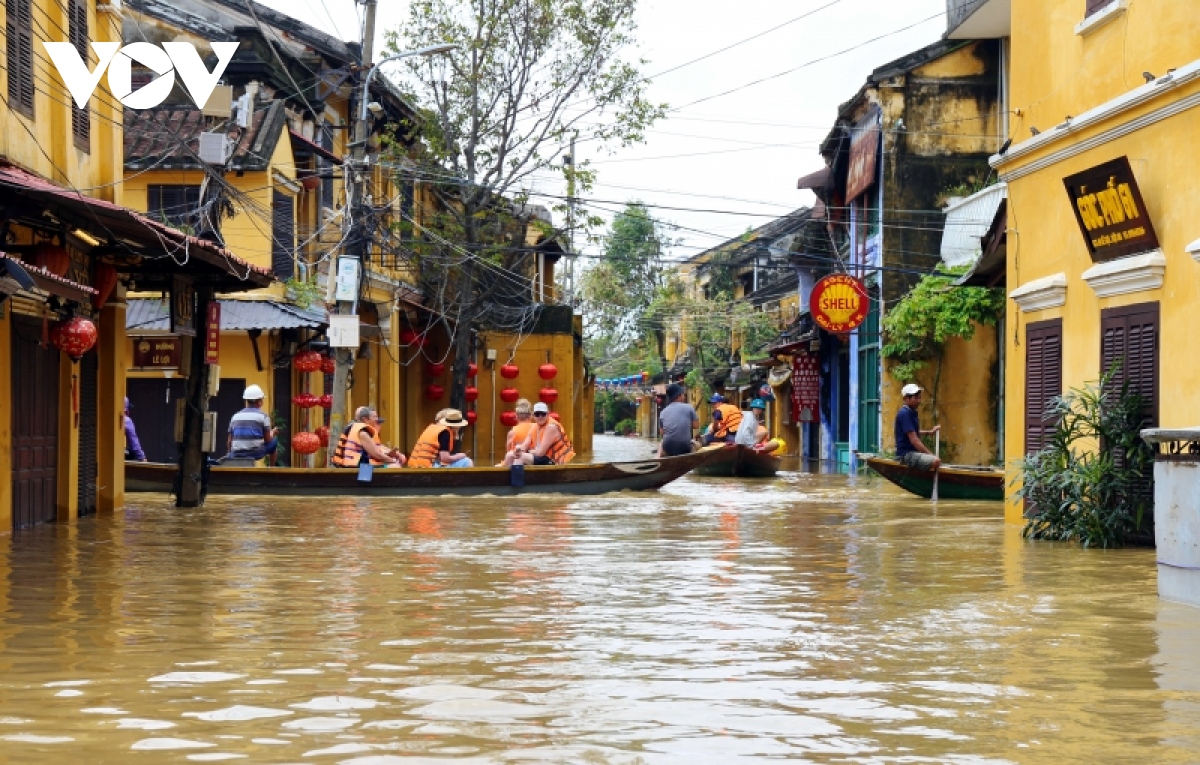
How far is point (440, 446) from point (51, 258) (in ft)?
32.2

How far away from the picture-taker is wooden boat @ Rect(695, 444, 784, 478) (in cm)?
3000

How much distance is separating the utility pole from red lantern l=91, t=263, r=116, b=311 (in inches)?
254

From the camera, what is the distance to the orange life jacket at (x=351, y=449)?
890 inches

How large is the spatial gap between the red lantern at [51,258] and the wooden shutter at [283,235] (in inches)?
502

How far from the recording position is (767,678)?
24.8ft

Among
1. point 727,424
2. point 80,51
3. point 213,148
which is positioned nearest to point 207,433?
point 213,148

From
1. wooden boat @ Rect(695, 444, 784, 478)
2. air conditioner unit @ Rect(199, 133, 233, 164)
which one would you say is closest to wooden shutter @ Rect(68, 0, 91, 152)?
air conditioner unit @ Rect(199, 133, 233, 164)

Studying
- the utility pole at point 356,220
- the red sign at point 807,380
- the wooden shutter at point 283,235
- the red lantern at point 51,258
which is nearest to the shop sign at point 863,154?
the red sign at point 807,380

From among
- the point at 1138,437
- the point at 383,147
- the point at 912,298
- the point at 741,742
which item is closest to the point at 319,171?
the point at 383,147

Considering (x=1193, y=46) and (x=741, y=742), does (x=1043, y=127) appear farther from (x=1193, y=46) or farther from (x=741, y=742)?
(x=741, y=742)

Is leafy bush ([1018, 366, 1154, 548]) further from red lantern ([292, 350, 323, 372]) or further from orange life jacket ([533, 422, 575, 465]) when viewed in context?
red lantern ([292, 350, 323, 372])

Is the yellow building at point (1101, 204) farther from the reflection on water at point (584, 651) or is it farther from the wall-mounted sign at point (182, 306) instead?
the wall-mounted sign at point (182, 306)

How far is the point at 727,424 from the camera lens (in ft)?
103

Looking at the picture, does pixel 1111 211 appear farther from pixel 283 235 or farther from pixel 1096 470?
pixel 283 235
